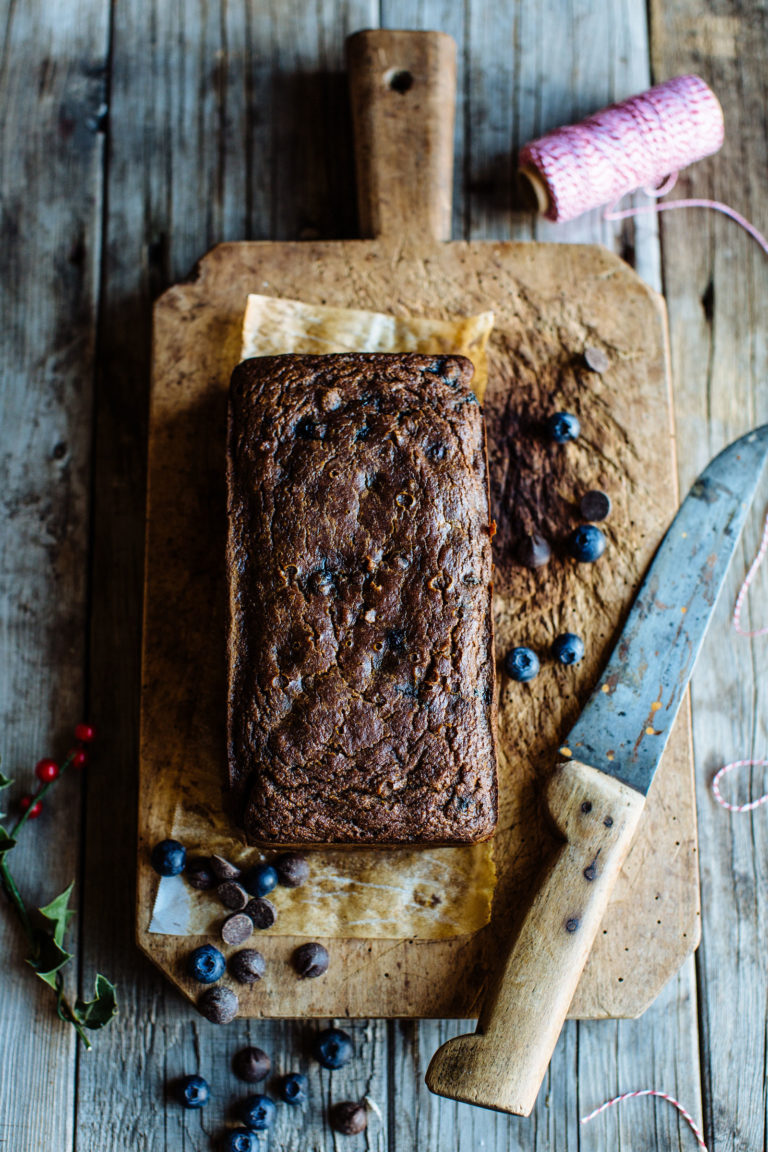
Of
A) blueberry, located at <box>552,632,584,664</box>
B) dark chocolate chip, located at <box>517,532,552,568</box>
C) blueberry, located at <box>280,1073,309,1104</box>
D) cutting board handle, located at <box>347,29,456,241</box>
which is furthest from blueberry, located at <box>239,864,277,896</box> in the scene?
cutting board handle, located at <box>347,29,456,241</box>

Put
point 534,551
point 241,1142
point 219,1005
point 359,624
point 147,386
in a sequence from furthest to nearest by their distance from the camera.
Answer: point 147,386, point 534,551, point 241,1142, point 219,1005, point 359,624

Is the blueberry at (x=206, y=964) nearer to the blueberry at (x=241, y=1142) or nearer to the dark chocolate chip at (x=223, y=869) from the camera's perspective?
the dark chocolate chip at (x=223, y=869)

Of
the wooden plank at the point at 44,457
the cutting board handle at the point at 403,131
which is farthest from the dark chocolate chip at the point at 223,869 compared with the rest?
the cutting board handle at the point at 403,131

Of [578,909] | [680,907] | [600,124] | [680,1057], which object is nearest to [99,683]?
[578,909]

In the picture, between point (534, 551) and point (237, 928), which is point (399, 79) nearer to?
point (534, 551)

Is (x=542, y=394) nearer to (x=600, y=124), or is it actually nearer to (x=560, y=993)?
(x=600, y=124)

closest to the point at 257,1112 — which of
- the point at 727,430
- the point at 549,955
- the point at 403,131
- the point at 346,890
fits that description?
the point at 346,890

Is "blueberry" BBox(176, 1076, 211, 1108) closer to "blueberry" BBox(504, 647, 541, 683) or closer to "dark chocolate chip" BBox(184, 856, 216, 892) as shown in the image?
"dark chocolate chip" BBox(184, 856, 216, 892)

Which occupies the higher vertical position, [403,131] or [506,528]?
[403,131]
